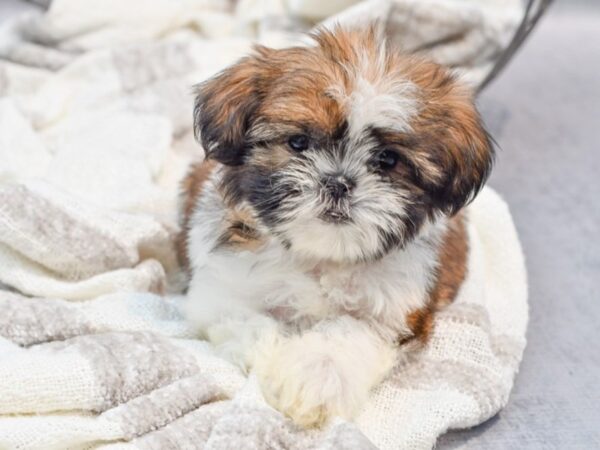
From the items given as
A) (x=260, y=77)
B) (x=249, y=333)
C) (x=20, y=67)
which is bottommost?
(x=20, y=67)

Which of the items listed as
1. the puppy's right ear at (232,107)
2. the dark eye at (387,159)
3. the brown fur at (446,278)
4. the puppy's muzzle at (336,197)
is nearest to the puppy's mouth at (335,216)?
the puppy's muzzle at (336,197)

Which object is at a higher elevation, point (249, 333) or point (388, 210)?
point (388, 210)

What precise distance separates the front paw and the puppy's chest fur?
0.11 m

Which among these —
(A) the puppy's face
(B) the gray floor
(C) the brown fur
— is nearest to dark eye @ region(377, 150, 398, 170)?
(A) the puppy's face

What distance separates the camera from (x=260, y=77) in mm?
1646

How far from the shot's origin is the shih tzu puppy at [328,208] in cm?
152

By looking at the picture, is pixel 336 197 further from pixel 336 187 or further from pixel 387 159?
pixel 387 159

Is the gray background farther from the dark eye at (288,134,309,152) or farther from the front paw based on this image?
the dark eye at (288,134,309,152)

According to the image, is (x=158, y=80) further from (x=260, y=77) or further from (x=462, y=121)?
(x=462, y=121)

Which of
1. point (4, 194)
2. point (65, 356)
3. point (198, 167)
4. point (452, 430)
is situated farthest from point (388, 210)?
point (4, 194)

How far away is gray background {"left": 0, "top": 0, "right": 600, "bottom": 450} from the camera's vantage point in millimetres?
1762

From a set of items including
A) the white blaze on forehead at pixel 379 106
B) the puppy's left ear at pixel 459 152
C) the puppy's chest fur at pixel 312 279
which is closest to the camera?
the white blaze on forehead at pixel 379 106

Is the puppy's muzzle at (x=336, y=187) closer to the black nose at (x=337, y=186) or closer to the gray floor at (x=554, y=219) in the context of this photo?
the black nose at (x=337, y=186)

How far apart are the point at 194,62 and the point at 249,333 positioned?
1.58m
